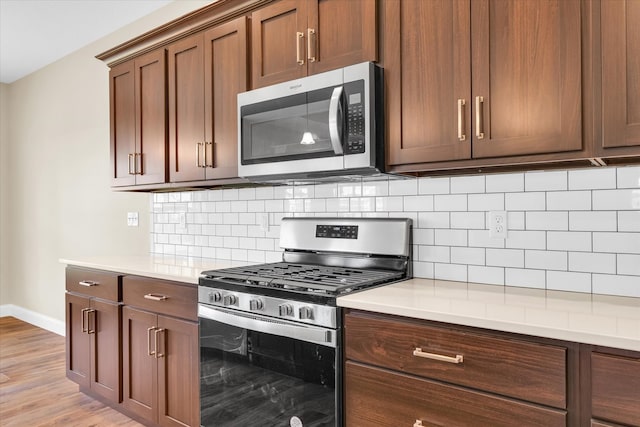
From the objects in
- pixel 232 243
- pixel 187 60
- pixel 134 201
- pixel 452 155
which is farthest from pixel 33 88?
pixel 452 155

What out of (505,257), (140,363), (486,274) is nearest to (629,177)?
(505,257)

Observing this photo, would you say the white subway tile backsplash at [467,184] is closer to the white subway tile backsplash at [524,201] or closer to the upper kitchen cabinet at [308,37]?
the white subway tile backsplash at [524,201]

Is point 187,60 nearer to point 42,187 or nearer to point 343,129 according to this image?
point 343,129

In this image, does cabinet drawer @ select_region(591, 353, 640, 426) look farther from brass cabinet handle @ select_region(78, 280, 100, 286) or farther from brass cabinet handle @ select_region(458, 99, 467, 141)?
brass cabinet handle @ select_region(78, 280, 100, 286)

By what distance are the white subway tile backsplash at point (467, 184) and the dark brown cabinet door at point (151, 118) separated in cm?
172

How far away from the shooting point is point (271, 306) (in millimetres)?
1776

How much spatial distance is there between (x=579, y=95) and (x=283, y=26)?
135cm

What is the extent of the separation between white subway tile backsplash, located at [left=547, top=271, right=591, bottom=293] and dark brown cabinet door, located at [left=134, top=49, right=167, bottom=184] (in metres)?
2.16

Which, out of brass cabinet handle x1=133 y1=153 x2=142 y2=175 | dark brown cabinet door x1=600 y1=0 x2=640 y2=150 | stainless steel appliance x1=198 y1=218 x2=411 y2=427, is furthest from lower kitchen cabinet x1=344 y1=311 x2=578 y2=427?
brass cabinet handle x1=133 y1=153 x2=142 y2=175

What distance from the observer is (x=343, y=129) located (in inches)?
74.2

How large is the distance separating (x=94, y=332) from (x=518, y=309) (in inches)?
96.5

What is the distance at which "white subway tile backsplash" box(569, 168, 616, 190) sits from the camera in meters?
1.62

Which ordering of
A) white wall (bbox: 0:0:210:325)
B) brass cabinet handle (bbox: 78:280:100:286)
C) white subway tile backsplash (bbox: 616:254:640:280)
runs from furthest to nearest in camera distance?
white wall (bbox: 0:0:210:325)
brass cabinet handle (bbox: 78:280:100:286)
white subway tile backsplash (bbox: 616:254:640:280)

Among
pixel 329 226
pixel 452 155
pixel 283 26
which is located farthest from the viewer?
pixel 329 226
